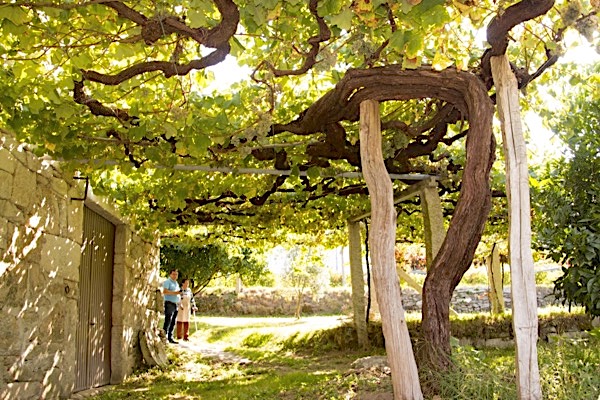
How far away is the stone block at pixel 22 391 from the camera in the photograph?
157 inches

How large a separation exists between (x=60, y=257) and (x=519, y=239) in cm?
379

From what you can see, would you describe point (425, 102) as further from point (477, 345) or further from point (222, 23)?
point (477, 345)

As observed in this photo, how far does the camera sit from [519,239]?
291 cm

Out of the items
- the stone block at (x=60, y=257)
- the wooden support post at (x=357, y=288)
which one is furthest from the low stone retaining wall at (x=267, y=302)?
the stone block at (x=60, y=257)

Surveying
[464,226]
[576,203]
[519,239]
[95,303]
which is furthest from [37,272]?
[576,203]

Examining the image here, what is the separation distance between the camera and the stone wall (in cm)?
405

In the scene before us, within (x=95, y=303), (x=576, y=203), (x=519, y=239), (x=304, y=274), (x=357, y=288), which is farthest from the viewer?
(x=304, y=274)

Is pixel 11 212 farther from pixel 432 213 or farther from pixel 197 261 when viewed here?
pixel 197 261

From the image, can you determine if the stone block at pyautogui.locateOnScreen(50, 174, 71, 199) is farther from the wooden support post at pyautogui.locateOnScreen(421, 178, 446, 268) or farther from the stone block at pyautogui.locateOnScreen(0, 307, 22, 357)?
the wooden support post at pyautogui.locateOnScreen(421, 178, 446, 268)

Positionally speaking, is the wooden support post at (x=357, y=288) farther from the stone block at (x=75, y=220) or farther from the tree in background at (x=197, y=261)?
the tree in background at (x=197, y=261)

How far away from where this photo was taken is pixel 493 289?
35.7 feet

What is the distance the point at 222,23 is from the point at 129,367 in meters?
5.71

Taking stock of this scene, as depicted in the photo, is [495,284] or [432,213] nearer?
[432,213]

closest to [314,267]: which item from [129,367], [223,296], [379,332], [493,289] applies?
[223,296]
